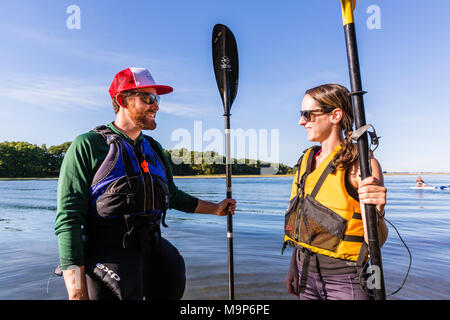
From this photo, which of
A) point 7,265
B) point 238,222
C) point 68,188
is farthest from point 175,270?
point 238,222

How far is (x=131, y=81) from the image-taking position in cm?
261

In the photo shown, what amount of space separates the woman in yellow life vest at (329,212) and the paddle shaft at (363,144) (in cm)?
20

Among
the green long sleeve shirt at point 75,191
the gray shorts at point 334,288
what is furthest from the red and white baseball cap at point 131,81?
the gray shorts at point 334,288

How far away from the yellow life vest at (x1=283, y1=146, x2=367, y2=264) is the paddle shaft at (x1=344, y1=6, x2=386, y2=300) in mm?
464

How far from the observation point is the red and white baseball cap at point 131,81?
2596mm

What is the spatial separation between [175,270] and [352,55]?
7.24ft

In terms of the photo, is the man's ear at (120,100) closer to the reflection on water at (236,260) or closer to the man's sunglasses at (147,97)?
the man's sunglasses at (147,97)

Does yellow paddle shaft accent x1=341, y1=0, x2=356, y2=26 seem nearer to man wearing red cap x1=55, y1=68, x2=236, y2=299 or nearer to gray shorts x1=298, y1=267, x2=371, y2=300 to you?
man wearing red cap x1=55, y1=68, x2=236, y2=299

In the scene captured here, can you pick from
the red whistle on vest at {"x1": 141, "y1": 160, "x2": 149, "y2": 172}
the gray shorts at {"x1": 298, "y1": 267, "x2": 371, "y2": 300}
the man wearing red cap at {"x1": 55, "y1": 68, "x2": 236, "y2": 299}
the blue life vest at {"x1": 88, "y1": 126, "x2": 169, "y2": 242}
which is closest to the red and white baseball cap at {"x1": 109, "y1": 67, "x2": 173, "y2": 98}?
the man wearing red cap at {"x1": 55, "y1": 68, "x2": 236, "y2": 299}

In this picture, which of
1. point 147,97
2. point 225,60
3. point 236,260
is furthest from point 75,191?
point 236,260

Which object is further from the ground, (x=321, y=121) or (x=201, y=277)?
(x=321, y=121)

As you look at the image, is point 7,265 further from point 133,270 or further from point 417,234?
point 417,234

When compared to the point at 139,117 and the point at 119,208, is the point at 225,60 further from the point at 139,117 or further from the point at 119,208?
the point at 119,208

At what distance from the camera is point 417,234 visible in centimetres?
1123
